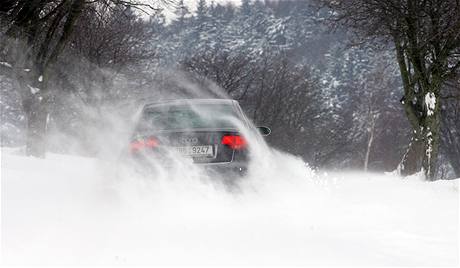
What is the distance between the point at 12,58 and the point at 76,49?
1178 cm

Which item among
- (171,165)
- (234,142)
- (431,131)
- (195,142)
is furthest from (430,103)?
(171,165)

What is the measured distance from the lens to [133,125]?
21.9ft

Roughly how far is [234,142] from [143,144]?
99 cm

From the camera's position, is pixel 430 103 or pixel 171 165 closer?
pixel 171 165

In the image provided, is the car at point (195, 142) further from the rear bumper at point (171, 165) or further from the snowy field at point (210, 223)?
the snowy field at point (210, 223)

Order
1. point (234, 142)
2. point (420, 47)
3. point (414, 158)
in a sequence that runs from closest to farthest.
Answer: point (234, 142)
point (420, 47)
point (414, 158)

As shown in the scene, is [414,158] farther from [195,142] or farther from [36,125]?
[195,142]

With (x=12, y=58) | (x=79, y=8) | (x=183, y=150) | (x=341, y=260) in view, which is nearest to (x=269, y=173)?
(x=183, y=150)

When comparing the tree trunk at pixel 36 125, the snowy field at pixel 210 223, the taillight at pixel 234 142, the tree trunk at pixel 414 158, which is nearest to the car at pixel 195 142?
the taillight at pixel 234 142

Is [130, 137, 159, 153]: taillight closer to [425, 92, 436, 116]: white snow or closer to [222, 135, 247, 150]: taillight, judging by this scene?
[222, 135, 247, 150]: taillight

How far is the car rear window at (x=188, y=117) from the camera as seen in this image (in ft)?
20.8

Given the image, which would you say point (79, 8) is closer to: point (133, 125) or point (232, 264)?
point (133, 125)

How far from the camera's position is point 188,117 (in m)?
6.51

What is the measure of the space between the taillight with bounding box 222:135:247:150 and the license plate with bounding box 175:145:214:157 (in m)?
0.19
